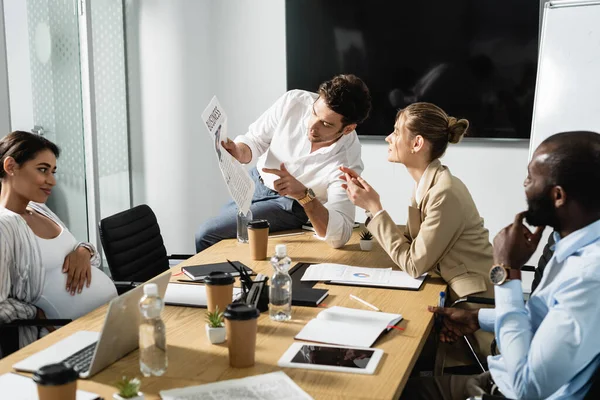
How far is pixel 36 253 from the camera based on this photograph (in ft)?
7.52

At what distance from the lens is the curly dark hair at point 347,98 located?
2914mm

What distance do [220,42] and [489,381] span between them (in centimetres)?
344

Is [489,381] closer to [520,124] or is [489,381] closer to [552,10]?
[552,10]

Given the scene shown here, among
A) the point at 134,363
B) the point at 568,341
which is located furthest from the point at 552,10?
the point at 134,363

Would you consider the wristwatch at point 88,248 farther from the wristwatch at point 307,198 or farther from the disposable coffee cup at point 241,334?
the disposable coffee cup at point 241,334

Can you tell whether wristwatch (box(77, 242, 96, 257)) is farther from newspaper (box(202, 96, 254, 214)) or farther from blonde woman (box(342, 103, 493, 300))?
blonde woman (box(342, 103, 493, 300))

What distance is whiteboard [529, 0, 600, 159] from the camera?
3.34 meters

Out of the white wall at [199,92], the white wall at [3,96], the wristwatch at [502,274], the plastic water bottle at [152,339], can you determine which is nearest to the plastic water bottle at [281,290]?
the plastic water bottle at [152,339]

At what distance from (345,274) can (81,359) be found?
1.01 m

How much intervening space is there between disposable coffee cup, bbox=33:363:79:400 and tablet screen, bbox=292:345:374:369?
0.54m

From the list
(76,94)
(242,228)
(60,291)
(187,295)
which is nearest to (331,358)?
(187,295)

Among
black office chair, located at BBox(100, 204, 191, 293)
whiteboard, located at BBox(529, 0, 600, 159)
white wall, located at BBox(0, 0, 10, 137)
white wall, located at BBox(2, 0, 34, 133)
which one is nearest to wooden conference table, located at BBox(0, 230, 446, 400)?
black office chair, located at BBox(100, 204, 191, 293)

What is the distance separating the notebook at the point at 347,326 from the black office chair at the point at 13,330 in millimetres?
768

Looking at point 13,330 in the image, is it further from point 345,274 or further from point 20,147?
point 345,274
